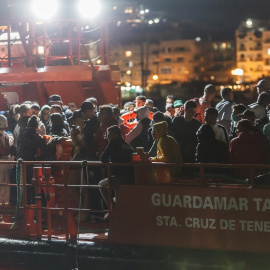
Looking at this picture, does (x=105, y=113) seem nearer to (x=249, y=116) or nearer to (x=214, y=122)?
(x=214, y=122)

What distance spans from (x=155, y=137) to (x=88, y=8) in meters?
7.86

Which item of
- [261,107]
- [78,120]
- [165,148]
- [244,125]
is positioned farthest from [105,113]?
[261,107]

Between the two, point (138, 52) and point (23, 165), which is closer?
point (23, 165)

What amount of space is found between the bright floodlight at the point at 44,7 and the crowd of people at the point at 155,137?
401cm

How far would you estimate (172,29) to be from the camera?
101 m

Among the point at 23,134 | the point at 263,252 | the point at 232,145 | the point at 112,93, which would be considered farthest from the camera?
the point at 112,93

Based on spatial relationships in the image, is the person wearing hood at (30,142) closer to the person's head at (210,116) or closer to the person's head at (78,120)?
the person's head at (78,120)

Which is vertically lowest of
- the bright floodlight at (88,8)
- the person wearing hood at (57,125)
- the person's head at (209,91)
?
the person wearing hood at (57,125)

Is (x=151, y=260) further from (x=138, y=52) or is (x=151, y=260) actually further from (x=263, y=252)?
(x=138, y=52)

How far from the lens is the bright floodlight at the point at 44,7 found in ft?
43.8

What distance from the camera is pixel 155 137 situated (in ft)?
21.5

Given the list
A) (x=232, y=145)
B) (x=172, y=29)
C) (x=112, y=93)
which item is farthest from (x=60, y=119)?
(x=172, y=29)

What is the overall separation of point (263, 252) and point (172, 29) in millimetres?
97425

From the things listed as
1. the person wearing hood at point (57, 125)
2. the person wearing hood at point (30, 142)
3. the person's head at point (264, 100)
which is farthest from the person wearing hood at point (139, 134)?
the person's head at point (264, 100)
